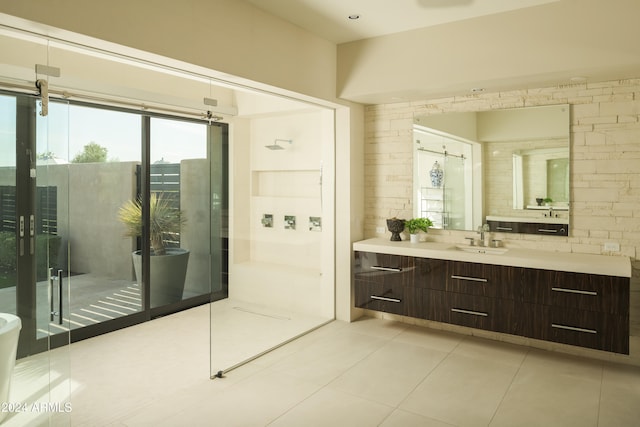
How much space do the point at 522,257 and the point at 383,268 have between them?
4.14 feet

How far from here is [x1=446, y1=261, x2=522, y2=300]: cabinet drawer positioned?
3.79 m

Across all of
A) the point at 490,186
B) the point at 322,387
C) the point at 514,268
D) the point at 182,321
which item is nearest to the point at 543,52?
the point at 490,186

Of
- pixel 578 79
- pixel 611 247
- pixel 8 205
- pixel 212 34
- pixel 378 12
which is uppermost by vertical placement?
pixel 378 12

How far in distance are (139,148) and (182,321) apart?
1809 mm

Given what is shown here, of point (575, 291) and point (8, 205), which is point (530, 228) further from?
point (8, 205)

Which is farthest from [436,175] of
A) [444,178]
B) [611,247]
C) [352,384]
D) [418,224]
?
[352,384]

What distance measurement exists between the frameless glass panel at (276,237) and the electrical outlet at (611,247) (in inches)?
96.9

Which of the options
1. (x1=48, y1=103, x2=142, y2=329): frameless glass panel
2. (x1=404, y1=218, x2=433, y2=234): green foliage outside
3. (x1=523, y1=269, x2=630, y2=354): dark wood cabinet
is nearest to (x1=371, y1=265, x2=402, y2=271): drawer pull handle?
(x1=404, y1=218, x2=433, y2=234): green foliage outside

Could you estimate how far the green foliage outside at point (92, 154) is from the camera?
4289mm

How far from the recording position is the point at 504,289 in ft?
12.6

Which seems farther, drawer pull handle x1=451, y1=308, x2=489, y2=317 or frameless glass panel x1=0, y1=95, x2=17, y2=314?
drawer pull handle x1=451, y1=308, x2=489, y2=317

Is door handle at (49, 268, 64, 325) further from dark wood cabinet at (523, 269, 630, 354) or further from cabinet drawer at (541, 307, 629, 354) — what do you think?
cabinet drawer at (541, 307, 629, 354)

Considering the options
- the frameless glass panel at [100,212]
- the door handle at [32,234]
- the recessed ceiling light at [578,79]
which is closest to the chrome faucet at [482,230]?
the recessed ceiling light at [578,79]

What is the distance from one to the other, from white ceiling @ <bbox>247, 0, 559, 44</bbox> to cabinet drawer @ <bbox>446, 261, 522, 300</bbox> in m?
2.07
